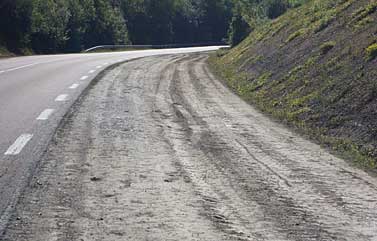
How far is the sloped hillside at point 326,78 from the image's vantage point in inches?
427

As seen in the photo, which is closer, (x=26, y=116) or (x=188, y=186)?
(x=188, y=186)

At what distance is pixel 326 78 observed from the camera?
14305mm

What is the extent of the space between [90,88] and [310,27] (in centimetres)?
779

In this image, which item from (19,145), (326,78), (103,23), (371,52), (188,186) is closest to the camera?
(188,186)

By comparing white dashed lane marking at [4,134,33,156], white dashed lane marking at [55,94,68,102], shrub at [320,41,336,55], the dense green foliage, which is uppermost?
shrub at [320,41,336,55]

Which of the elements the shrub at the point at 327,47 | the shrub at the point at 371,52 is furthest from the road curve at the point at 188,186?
the shrub at the point at 327,47

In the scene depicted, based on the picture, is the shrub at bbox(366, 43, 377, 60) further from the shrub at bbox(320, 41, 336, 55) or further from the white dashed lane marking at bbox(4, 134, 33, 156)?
the white dashed lane marking at bbox(4, 134, 33, 156)

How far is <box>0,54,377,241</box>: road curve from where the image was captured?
5.91 meters

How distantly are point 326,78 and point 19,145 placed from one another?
7.32m

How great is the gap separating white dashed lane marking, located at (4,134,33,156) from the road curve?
1.41ft

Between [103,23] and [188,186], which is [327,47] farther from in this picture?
[103,23]

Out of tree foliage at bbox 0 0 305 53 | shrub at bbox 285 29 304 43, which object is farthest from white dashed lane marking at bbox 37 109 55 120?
tree foliage at bbox 0 0 305 53

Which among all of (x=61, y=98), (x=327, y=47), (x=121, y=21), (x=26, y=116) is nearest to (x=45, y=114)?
(x=26, y=116)

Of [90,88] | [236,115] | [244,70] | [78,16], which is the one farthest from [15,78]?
[78,16]
